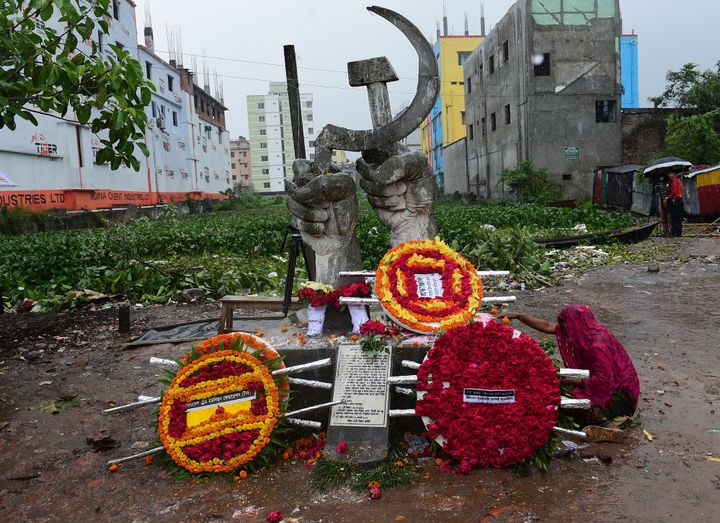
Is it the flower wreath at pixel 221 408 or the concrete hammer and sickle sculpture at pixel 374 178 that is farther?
the concrete hammer and sickle sculpture at pixel 374 178

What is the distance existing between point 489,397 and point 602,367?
0.90 m

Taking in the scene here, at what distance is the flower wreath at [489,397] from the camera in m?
3.52

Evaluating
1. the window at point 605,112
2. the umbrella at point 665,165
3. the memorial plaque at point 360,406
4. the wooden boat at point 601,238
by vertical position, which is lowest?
the memorial plaque at point 360,406

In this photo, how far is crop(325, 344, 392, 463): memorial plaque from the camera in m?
3.80

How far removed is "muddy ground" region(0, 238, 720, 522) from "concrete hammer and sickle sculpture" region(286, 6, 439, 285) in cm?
219

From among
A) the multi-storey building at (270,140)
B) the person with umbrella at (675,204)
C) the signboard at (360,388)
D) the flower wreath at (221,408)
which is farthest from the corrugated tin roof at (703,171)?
the multi-storey building at (270,140)

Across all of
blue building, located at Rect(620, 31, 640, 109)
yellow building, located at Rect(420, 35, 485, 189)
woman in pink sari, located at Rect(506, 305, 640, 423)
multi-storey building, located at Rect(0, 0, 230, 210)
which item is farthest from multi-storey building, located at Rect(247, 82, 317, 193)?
woman in pink sari, located at Rect(506, 305, 640, 423)

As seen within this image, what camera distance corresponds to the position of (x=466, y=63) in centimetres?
3528

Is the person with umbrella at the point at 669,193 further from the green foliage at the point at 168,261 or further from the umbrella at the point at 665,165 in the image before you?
the green foliage at the point at 168,261

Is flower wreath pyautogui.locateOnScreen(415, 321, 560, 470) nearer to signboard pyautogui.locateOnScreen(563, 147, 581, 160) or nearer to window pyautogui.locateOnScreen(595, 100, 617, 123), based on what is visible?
signboard pyautogui.locateOnScreen(563, 147, 581, 160)

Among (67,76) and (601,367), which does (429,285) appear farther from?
(67,76)

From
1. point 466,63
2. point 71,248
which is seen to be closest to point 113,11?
point 466,63

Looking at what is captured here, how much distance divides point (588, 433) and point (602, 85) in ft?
78.8

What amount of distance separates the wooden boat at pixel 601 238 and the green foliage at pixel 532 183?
11.0 m
